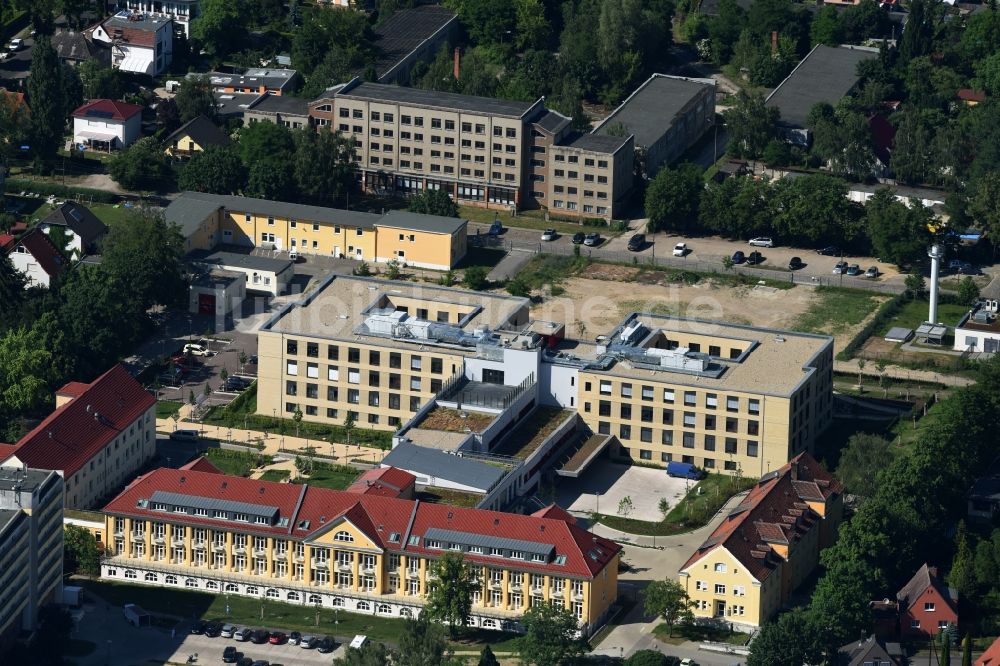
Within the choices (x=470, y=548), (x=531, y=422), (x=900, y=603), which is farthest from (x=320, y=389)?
(x=900, y=603)

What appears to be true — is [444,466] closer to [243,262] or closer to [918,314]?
[243,262]

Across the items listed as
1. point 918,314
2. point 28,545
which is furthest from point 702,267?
point 28,545

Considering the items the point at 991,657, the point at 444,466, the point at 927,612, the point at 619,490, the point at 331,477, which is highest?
the point at 444,466

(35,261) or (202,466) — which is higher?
(202,466)

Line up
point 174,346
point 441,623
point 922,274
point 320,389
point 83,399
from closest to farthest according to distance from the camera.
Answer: point 441,623 → point 83,399 → point 320,389 → point 174,346 → point 922,274

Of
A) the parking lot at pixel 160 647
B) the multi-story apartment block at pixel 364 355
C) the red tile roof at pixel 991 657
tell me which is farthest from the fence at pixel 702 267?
the parking lot at pixel 160 647

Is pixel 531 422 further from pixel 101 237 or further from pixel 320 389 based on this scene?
pixel 101 237
